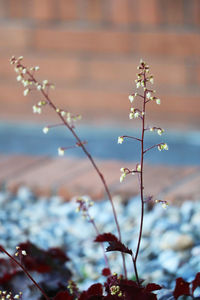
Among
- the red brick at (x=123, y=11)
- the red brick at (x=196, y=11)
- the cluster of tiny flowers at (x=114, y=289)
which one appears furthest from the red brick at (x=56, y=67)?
the cluster of tiny flowers at (x=114, y=289)

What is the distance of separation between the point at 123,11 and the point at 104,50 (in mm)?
221

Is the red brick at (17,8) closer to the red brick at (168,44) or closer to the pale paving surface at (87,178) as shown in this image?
the red brick at (168,44)

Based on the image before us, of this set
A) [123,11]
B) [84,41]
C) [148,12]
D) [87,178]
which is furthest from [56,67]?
[87,178]

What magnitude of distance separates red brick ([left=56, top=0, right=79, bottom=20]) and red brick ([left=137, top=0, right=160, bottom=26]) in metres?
0.33

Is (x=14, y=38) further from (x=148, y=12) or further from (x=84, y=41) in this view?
(x=148, y=12)

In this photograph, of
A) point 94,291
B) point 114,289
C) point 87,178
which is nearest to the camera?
point 114,289

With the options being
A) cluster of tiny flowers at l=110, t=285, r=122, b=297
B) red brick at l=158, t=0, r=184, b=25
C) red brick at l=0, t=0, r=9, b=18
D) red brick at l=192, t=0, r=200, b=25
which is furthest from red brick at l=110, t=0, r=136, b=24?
cluster of tiny flowers at l=110, t=285, r=122, b=297

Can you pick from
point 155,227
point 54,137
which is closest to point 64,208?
point 155,227

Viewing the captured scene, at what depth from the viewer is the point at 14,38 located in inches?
134

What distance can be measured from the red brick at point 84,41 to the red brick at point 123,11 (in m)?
0.07

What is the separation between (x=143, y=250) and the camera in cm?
199

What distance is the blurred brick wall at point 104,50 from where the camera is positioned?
3.09 meters

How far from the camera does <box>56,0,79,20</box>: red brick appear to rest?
127 inches

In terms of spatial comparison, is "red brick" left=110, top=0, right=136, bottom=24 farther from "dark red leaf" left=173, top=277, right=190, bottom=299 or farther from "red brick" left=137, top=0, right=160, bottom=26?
"dark red leaf" left=173, top=277, right=190, bottom=299
